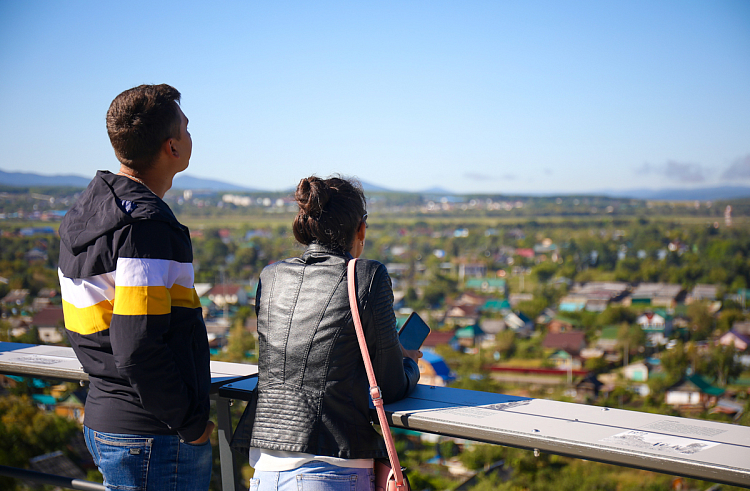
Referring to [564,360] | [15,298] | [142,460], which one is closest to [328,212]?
[142,460]

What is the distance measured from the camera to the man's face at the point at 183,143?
127 cm

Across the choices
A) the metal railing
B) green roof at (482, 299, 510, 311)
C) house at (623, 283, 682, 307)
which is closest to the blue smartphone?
the metal railing

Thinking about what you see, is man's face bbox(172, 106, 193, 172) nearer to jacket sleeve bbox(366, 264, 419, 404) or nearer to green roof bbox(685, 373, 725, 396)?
jacket sleeve bbox(366, 264, 419, 404)

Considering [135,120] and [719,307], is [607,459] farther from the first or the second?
[719,307]

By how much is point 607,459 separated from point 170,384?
83cm

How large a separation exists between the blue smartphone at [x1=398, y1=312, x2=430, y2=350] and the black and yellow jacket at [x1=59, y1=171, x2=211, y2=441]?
499 millimetres

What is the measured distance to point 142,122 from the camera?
1200mm

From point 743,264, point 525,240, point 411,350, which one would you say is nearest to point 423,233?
point 525,240

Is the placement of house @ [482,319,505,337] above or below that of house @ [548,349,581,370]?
above

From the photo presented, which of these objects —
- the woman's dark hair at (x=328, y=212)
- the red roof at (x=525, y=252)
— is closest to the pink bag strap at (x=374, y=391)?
the woman's dark hair at (x=328, y=212)

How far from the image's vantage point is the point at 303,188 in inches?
53.1

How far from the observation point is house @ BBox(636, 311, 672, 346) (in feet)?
101

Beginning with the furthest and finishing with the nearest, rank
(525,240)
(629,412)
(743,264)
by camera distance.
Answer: (525,240), (743,264), (629,412)

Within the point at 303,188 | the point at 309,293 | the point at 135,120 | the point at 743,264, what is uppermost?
the point at 135,120
